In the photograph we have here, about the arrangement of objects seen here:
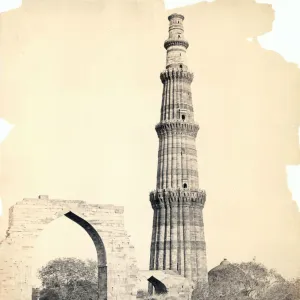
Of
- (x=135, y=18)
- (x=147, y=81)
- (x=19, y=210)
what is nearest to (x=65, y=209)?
(x=19, y=210)

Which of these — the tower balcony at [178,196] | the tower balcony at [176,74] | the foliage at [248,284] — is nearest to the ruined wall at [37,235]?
the foliage at [248,284]

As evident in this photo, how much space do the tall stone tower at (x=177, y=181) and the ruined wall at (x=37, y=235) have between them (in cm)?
1172

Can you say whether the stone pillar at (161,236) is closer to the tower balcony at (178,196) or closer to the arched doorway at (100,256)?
the tower balcony at (178,196)

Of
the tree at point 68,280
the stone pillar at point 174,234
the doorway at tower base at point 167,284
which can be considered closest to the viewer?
the doorway at tower base at point 167,284

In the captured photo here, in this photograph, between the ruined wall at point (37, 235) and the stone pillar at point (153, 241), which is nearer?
the ruined wall at point (37, 235)

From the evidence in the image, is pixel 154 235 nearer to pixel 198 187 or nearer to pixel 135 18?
pixel 198 187

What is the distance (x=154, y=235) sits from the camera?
45594 millimetres

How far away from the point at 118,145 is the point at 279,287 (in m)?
14.4

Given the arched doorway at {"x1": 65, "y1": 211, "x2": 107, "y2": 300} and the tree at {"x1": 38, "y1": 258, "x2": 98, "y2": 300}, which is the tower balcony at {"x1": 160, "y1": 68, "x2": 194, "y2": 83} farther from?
the arched doorway at {"x1": 65, "y1": 211, "x2": 107, "y2": 300}

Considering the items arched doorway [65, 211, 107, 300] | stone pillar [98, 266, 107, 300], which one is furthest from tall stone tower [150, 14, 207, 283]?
stone pillar [98, 266, 107, 300]

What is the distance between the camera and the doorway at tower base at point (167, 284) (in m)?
41.0

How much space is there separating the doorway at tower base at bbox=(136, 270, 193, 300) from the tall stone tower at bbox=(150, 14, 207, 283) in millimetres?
1122

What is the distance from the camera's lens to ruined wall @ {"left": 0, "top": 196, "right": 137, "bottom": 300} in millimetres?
30463

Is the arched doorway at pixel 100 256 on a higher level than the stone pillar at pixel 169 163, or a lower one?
lower
